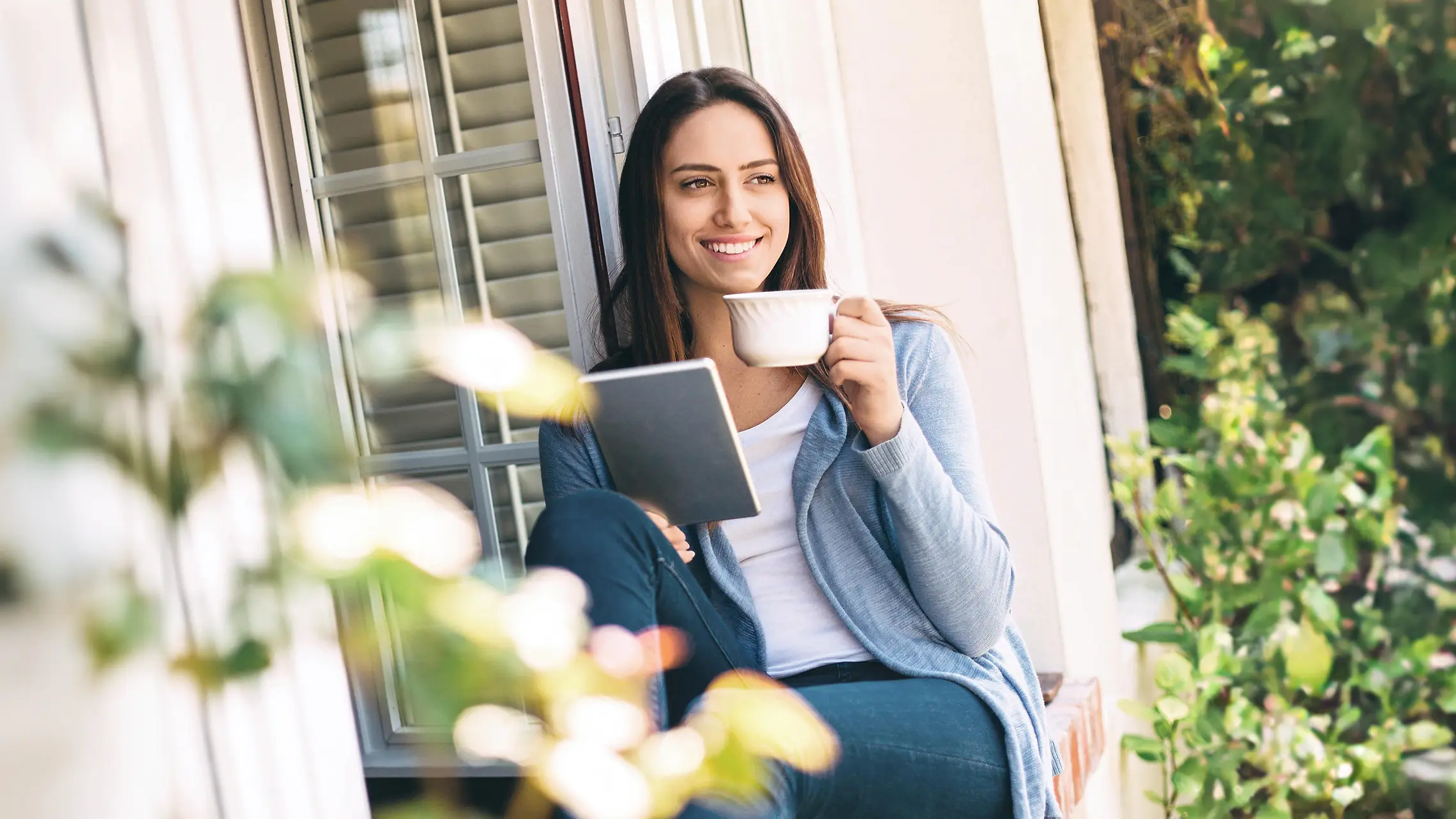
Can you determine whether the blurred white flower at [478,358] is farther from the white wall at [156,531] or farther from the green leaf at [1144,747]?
the green leaf at [1144,747]

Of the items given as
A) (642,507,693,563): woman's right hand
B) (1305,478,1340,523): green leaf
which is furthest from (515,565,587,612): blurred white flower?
(642,507,693,563): woman's right hand

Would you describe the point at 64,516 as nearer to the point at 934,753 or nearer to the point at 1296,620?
the point at 1296,620

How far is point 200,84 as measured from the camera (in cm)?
61

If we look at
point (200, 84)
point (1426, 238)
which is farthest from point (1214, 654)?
point (200, 84)

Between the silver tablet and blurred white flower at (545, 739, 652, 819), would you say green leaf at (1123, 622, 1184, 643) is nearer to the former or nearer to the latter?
the silver tablet

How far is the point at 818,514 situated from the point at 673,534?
11.0 inches

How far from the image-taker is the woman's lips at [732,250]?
1682mm

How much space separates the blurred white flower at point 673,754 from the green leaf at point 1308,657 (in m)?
0.69

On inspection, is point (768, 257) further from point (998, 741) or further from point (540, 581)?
point (540, 581)

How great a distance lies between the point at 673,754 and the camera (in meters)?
0.43

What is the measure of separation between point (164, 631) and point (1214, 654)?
185 cm

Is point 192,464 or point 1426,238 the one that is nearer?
point 192,464

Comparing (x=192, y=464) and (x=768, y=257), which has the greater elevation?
(x=768, y=257)

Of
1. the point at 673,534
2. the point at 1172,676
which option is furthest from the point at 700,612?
the point at 1172,676
